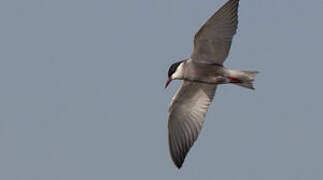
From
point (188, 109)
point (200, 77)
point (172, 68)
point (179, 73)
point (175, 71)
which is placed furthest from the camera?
point (188, 109)

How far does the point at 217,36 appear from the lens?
1392cm

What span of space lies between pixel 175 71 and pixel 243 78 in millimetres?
1690

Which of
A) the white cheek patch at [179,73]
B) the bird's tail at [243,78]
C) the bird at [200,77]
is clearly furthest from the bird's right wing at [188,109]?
the bird's tail at [243,78]

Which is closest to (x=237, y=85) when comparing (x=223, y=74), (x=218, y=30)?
(x=223, y=74)

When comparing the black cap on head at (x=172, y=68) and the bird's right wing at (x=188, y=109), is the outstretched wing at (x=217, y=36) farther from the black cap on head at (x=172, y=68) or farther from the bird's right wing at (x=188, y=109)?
the bird's right wing at (x=188, y=109)

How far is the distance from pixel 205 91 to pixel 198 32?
89.5 inches

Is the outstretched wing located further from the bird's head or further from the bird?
the bird's head

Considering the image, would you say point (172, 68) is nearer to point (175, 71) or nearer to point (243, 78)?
point (175, 71)

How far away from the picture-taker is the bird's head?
1470cm

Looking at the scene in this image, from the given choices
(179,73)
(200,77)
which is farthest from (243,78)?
(179,73)

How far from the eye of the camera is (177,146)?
597 inches

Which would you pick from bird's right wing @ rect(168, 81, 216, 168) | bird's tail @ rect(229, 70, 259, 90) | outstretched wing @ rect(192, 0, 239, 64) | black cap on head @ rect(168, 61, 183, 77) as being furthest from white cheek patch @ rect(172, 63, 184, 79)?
bird's tail @ rect(229, 70, 259, 90)

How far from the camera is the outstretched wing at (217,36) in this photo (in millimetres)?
13625

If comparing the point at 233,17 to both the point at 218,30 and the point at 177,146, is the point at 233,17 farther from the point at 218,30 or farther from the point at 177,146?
the point at 177,146
